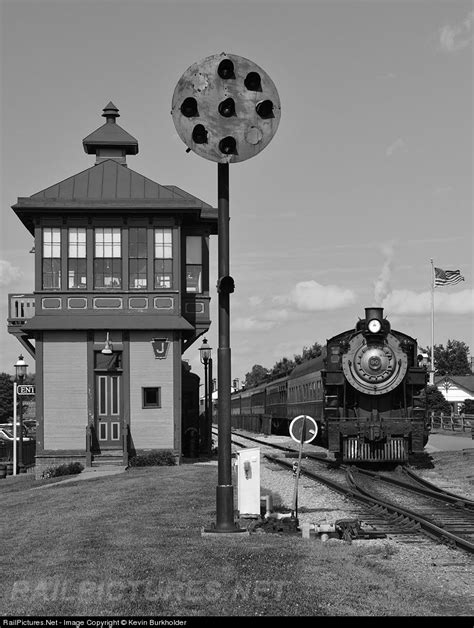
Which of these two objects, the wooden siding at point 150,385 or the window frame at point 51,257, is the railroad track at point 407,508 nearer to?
the wooden siding at point 150,385

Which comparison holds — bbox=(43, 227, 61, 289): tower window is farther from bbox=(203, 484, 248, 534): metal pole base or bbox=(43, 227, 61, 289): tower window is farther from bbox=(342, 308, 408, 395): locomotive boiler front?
bbox=(203, 484, 248, 534): metal pole base

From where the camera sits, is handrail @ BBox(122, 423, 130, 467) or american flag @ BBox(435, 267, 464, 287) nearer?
handrail @ BBox(122, 423, 130, 467)

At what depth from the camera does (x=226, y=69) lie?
39.6 ft

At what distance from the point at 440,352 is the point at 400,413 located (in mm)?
131277

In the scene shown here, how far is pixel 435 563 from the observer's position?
32.9ft

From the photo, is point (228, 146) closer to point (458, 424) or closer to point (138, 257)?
point (138, 257)

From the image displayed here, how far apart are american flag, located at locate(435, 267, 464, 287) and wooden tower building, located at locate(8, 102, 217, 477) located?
32.6m

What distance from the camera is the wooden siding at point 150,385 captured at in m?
27.0

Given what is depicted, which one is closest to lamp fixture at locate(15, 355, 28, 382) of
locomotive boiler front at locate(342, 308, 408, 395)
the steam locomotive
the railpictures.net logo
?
the steam locomotive

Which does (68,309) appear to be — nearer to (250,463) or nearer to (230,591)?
(250,463)

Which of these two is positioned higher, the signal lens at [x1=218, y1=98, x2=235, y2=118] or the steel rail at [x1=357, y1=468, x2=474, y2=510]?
the signal lens at [x1=218, y1=98, x2=235, y2=118]

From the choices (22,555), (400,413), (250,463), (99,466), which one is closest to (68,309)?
(99,466)

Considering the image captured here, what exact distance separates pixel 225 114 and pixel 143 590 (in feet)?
21.1

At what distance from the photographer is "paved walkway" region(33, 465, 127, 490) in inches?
907
